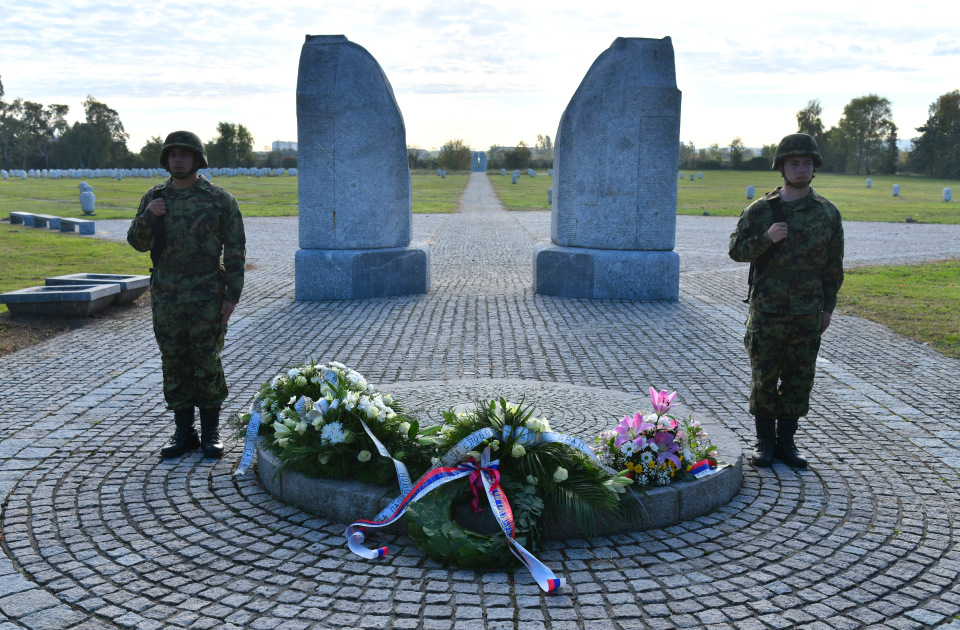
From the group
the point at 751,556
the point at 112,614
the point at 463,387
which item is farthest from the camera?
the point at 463,387

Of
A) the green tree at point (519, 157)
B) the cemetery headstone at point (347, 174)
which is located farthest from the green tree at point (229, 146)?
the cemetery headstone at point (347, 174)

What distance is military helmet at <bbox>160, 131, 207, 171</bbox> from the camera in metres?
4.81

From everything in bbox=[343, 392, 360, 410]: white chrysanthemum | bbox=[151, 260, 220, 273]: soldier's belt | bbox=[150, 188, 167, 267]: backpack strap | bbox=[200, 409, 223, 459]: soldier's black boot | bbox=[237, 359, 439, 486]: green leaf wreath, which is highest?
bbox=[150, 188, 167, 267]: backpack strap


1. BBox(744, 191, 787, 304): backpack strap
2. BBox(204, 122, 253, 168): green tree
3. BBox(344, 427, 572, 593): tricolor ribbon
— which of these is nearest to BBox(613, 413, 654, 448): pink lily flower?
BBox(344, 427, 572, 593): tricolor ribbon

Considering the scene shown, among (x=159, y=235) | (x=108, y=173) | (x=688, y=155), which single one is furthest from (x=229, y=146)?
(x=159, y=235)

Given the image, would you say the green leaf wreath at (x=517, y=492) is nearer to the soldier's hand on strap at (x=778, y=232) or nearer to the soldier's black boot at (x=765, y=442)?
the soldier's black boot at (x=765, y=442)

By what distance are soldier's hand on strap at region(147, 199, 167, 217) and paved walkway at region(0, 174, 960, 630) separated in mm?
1538

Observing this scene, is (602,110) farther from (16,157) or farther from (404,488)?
(16,157)

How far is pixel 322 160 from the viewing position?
1085cm

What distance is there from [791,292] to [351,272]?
7.28m

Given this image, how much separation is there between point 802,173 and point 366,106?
733 cm

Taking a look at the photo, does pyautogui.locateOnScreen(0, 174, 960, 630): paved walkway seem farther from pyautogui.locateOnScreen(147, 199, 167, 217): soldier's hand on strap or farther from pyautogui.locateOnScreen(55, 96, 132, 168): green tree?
pyautogui.locateOnScreen(55, 96, 132, 168): green tree

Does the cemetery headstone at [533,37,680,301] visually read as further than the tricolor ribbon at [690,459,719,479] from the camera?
Yes

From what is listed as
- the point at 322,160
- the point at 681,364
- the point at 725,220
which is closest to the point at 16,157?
the point at 725,220
